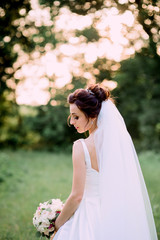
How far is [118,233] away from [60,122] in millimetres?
16504

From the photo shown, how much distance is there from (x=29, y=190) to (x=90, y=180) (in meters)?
5.75

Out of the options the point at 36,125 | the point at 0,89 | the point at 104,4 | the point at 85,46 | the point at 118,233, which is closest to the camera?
the point at 118,233

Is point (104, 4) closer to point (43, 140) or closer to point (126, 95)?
point (126, 95)

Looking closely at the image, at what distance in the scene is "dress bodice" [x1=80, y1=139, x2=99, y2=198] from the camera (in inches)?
95.1

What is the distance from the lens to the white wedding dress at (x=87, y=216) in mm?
2369

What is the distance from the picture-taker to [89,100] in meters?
2.56

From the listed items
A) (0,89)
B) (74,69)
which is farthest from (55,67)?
(0,89)

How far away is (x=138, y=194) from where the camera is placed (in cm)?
246

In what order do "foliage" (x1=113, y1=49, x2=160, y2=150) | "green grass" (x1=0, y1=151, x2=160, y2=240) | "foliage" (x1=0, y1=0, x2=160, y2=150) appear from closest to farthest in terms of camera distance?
"green grass" (x1=0, y1=151, x2=160, y2=240) < "foliage" (x1=0, y1=0, x2=160, y2=150) < "foliage" (x1=113, y1=49, x2=160, y2=150)

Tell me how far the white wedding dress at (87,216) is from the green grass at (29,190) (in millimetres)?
2084

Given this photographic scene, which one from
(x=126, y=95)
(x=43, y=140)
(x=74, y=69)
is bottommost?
(x=43, y=140)

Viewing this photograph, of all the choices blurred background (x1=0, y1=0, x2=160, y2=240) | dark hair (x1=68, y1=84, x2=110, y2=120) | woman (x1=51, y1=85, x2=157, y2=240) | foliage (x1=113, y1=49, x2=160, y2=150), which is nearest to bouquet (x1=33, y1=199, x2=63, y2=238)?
woman (x1=51, y1=85, x2=157, y2=240)

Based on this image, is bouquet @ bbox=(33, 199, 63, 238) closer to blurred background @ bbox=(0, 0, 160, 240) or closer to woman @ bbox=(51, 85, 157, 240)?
woman @ bbox=(51, 85, 157, 240)

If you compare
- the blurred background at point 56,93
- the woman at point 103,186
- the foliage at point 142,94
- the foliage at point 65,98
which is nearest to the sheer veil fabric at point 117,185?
the woman at point 103,186
